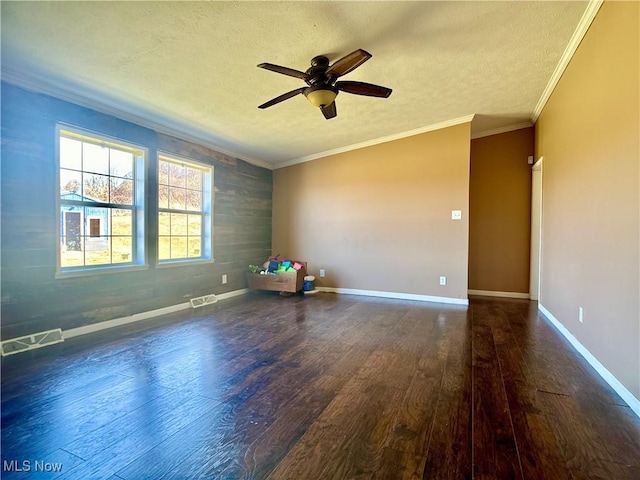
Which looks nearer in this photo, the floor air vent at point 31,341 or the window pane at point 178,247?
the floor air vent at point 31,341

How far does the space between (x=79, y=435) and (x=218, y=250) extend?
3.37 metres

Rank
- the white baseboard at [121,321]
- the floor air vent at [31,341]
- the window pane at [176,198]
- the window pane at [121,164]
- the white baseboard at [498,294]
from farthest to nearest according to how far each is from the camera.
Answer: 1. the white baseboard at [498,294]
2. the window pane at [176,198]
3. the window pane at [121,164]
4. the white baseboard at [121,321]
5. the floor air vent at [31,341]

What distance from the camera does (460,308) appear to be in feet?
14.3

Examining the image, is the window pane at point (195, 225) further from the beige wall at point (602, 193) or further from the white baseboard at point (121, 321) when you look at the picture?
the beige wall at point (602, 193)

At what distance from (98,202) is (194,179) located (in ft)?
4.66

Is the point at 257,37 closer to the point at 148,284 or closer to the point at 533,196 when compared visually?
the point at 148,284

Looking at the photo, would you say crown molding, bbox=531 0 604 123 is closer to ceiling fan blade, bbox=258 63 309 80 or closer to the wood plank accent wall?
ceiling fan blade, bbox=258 63 309 80

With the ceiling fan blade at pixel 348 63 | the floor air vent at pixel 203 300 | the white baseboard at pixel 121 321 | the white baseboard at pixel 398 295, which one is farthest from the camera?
the white baseboard at pixel 398 295

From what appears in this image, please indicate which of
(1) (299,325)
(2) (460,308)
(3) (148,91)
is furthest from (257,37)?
(2) (460,308)

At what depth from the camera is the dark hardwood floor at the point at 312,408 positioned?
4.59 ft

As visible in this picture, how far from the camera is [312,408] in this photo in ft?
6.06

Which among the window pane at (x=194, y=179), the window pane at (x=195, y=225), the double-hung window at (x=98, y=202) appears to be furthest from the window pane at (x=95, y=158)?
the window pane at (x=195, y=225)

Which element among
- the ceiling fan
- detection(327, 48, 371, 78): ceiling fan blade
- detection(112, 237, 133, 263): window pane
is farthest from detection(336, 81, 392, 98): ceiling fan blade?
detection(112, 237, 133, 263): window pane

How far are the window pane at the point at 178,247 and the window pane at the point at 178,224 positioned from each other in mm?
85
